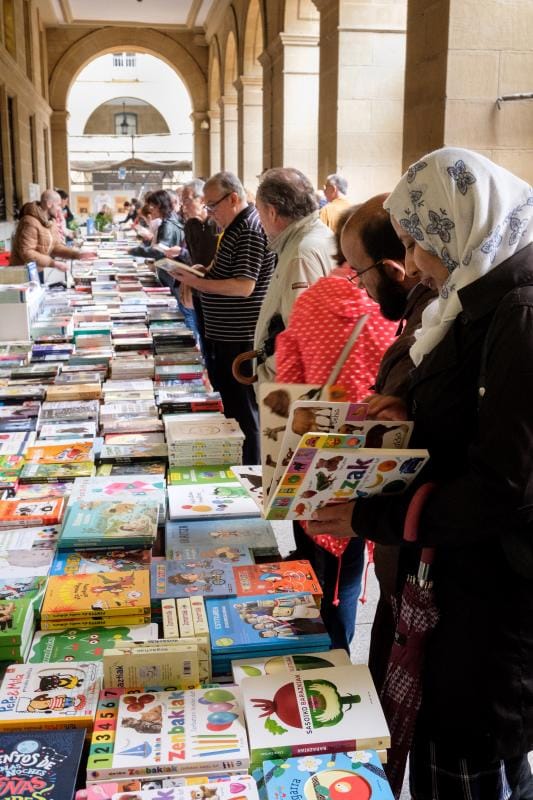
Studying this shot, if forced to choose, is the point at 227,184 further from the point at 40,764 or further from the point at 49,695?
the point at 40,764

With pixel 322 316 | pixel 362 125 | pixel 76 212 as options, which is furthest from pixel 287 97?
pixel 76 212

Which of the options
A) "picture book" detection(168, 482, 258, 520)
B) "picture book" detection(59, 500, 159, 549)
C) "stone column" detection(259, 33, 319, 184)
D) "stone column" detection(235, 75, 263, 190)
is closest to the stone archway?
"stone column" detection(235, 75, 263, 190)

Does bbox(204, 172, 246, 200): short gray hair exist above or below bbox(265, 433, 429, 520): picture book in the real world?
above

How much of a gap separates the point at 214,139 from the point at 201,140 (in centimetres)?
111

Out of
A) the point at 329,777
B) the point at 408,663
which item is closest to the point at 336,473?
the point at 408,663

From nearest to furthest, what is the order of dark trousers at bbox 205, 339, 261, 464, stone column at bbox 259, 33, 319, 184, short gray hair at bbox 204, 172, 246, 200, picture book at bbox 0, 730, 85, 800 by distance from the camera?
picture book at bbox 0, 730, 85, 800
short gray hair at bbox 204, 172, 246, 200
dark trousers at bbox 205, 339, 261, 464
stone column at bbox 259, 33, 319, 184

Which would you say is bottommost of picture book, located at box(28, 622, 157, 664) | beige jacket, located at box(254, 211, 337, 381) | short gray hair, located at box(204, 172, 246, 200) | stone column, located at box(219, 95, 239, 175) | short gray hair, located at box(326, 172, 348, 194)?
picture book, located at box(28, 622, 157, 664)

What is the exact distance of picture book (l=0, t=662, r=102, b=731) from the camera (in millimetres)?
1475

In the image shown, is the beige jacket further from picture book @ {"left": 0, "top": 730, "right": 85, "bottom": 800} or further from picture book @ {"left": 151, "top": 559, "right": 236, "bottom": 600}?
picture book @ {"left": 0, "top": 730, "right": 85, "bottom": 800}

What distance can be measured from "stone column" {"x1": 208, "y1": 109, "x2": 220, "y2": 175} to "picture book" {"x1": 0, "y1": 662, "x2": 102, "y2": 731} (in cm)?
2209

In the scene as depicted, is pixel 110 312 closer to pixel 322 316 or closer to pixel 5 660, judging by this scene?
pixel 322 316

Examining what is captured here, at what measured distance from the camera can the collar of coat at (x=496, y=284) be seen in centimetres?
134

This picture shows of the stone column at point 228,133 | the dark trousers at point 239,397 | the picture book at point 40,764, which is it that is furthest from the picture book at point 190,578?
the stone column at point 228,133

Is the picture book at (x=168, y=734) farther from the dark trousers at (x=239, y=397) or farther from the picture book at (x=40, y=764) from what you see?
the dark trousers at (x=239, y=397)
